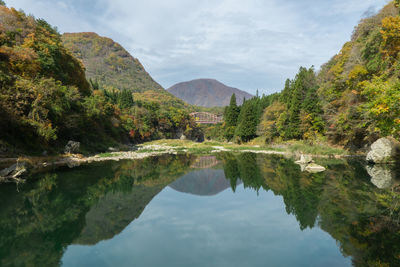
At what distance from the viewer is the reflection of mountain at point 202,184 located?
14031 mm

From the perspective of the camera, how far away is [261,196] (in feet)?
41.2

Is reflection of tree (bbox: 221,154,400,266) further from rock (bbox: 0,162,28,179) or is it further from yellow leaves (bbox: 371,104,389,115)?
rock (bbox: 0,162,28,179)

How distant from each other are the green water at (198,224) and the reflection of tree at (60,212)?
29 mm

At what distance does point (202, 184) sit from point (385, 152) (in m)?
18.5

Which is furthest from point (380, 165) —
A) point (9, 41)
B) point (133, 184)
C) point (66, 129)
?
point (9, 41)

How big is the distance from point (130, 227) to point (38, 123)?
1761cm

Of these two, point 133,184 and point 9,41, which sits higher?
point 9,41

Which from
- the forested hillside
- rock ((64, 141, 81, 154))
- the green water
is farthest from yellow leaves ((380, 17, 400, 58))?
rock ((64, 141, 81, 154))

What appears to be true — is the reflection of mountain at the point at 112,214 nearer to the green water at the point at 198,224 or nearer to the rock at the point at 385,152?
the green water at the point at 198,224

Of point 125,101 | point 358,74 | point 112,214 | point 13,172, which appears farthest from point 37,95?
point 125,101

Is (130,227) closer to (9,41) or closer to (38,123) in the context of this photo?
(38,123)

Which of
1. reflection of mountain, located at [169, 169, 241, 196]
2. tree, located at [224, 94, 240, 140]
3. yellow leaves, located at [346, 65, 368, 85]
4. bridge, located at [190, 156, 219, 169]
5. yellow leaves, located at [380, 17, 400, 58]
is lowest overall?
bridge, located at [190, 156, 219, 169]

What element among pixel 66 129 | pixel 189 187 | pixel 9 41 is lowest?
pixel 189 187

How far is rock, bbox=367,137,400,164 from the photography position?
22156 mm
